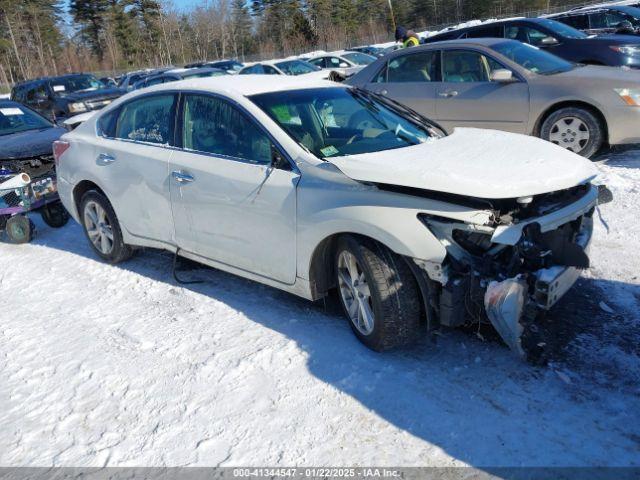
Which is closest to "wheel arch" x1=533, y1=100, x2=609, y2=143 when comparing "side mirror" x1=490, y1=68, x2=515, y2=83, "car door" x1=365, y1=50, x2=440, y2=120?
"side mirror" x1=490, y1=68, x2=515, y2=83

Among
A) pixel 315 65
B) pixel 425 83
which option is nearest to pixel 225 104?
pixel 425 83

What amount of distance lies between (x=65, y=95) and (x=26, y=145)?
10972 mm

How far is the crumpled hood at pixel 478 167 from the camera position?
10.6ft

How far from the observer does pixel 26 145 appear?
7.32 meters

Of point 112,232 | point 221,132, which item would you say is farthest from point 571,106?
point 112,232

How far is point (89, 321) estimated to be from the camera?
4.60 meters

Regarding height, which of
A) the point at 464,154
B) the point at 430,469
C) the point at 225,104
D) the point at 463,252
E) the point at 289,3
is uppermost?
the point at 289,3

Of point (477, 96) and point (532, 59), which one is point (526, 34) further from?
point (477, 96)

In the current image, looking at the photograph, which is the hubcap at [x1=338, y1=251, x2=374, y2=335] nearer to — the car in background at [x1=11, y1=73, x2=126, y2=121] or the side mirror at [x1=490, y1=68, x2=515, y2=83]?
the side mirror at [x1=490, y1=68, x2=515, y2=83]

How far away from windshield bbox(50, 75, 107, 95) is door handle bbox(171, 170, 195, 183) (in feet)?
48.3

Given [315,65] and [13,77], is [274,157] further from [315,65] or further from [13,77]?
[13,77]

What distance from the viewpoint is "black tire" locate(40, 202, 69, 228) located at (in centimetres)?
723

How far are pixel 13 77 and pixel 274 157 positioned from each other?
2914 inches

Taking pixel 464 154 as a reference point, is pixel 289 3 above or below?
above
